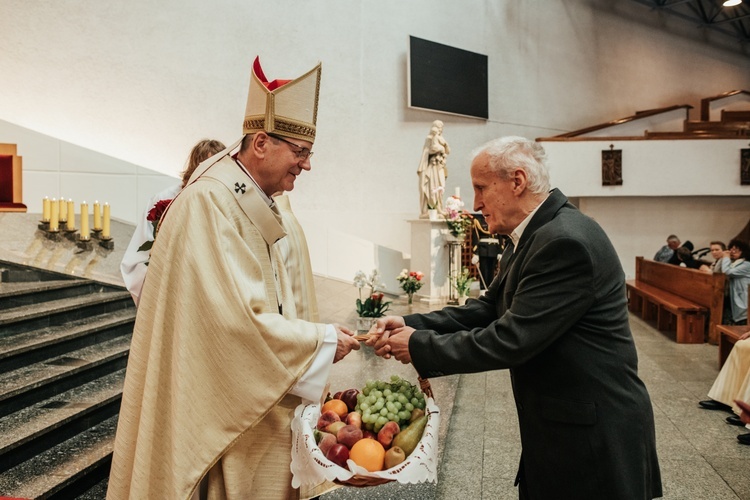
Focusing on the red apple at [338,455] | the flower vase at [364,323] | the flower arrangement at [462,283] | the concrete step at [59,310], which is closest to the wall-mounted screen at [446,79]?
the flower arrangement at [462,283]

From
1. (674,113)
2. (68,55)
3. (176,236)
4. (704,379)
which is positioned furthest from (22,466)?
(674,113)

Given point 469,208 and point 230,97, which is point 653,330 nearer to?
point 469,208

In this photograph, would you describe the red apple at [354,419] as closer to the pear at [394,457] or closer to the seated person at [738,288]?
the pear at [394,457]

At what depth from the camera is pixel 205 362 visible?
150 centimetres

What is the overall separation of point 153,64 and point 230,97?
1.22m

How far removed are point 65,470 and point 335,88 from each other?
8.57 m

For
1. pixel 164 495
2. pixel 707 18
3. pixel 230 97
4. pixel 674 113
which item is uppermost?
pixel 707 18

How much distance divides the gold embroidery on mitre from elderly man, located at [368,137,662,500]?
0.65 metres

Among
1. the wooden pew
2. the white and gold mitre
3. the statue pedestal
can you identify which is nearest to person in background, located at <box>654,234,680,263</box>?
the wooden pew

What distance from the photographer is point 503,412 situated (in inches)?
169

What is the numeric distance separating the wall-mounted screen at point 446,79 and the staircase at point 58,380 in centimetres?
749

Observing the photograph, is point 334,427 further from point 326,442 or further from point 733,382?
point 733,382

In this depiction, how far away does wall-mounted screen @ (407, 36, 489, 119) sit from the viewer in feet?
35.1

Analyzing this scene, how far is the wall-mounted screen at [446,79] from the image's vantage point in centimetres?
1069
